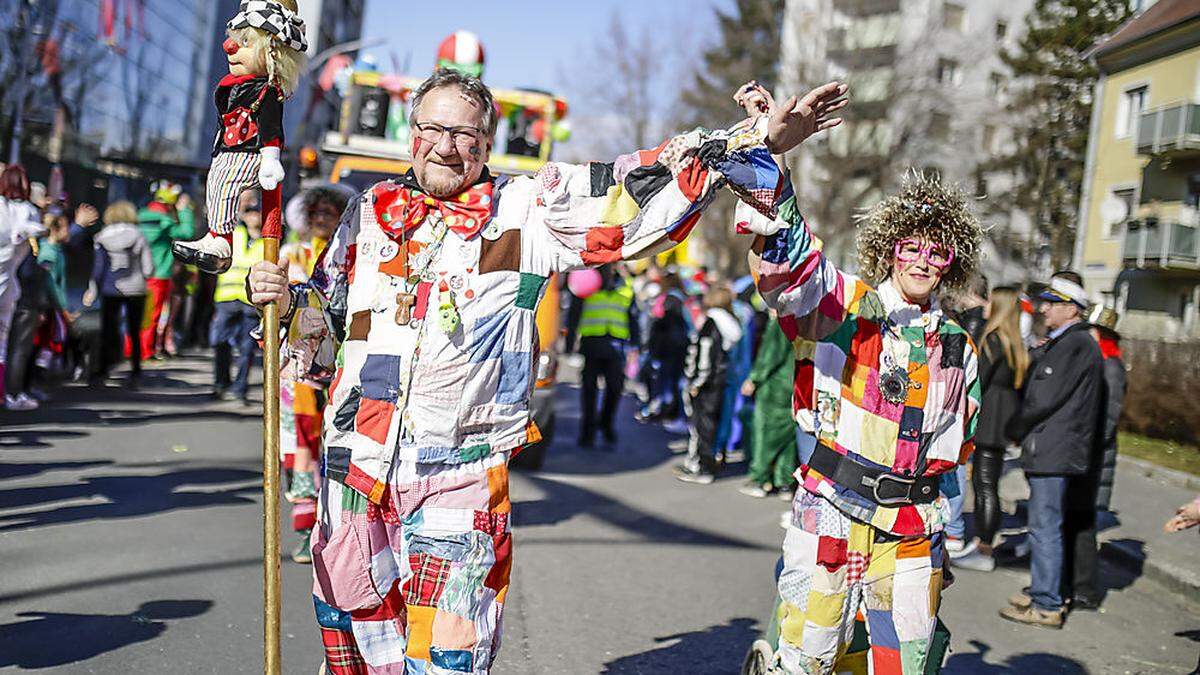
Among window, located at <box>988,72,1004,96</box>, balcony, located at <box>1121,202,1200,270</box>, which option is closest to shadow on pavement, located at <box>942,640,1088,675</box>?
balcony, located at <box>1121,202,1200,270</box>

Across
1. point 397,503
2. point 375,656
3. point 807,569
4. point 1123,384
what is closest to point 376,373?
point 397,503

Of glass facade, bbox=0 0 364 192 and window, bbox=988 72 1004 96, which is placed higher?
window, bbox=988 72 1004 96

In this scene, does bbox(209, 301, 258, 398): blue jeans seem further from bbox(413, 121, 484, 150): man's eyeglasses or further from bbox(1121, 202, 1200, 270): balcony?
bbox(1121, 202, 1200, 270): balcony

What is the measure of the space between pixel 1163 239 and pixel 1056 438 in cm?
2281

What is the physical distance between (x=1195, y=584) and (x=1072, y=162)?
1204 inches

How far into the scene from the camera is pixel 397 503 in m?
2.77

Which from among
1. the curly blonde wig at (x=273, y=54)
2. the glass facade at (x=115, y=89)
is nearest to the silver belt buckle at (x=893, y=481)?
the curly blonde wig at (x=273, y=54)

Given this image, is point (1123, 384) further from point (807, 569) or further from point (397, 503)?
point (397, 503)

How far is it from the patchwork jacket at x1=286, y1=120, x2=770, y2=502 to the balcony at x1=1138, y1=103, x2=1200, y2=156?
2581 cm

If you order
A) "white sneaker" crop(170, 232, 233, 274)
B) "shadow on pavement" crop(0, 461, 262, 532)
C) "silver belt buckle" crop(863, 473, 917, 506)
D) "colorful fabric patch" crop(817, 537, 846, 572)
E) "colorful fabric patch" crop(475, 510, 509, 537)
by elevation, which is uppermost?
"white sneaker" crop(170, 232, 233, 274)

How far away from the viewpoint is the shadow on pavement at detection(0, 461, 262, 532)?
20.5 ft

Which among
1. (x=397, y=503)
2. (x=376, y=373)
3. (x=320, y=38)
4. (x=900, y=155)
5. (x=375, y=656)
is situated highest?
(x=320, y=38)

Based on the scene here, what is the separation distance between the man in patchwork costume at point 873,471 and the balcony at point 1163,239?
25.7 metres

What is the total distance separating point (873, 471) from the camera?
11.1 feet
